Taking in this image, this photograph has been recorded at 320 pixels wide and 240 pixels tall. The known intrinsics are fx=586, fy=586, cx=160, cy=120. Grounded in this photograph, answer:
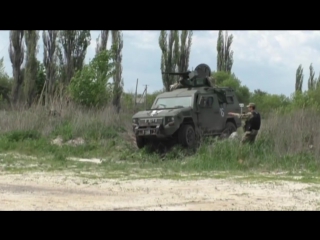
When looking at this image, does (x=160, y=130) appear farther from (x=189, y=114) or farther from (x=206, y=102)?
(x=206, y=102)

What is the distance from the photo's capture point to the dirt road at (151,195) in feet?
27.9

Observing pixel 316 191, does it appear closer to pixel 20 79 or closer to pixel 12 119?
pixel 12 119

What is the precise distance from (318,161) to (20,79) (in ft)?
83.0

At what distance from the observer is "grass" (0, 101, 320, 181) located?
1445 cm

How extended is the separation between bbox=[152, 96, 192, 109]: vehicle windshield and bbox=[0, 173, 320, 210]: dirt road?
18.8ft

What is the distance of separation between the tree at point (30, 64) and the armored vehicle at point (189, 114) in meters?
18.2

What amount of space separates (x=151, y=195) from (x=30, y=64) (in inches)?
1086

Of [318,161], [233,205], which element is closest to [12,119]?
[318,161]

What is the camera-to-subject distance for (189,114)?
672 inches

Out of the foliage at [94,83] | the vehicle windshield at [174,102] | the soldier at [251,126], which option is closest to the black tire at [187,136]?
the vehicle windshield at [174,102]

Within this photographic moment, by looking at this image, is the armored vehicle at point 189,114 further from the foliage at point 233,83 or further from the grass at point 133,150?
the foliage at point 233,83

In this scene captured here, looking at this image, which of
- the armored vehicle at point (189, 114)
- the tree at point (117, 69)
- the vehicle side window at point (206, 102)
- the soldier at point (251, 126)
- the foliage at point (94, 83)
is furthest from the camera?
the tree at point (117, 69)

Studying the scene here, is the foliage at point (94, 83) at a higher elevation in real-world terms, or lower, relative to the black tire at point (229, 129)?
higher

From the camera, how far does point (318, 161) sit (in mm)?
14344
